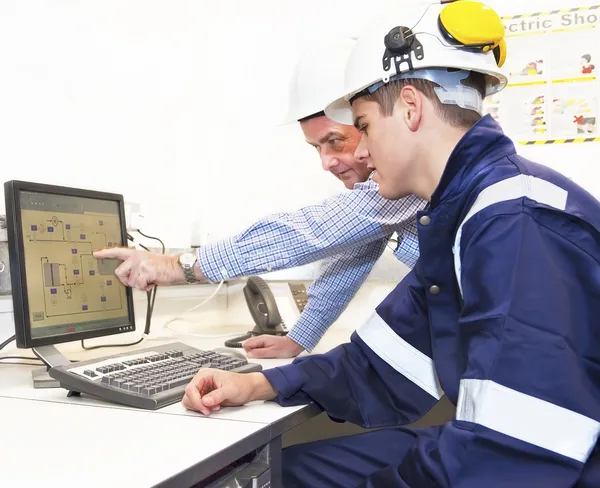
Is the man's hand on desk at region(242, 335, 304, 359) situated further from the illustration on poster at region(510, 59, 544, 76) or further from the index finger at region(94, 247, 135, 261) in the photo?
the illustration on poster at region(510, 59, 544, 76)

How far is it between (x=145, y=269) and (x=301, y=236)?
37cm

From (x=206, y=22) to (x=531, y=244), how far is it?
199 centimetres

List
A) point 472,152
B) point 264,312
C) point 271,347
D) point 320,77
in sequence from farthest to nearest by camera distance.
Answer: point 264,312 < point 320,77 < point 271,347 < point 472,152

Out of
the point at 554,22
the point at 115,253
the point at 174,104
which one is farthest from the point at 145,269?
the point at 554,22

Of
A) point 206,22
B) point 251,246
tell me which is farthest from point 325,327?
point 206,22

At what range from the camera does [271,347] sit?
1.58 m

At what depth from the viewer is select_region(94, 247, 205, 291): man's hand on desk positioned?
1.36m

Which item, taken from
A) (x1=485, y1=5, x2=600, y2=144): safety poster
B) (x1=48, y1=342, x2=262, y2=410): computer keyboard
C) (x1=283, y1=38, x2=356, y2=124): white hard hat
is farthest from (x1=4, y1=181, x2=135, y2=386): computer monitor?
(x1=485, y1=5, x2=600, y2=144): safety poster

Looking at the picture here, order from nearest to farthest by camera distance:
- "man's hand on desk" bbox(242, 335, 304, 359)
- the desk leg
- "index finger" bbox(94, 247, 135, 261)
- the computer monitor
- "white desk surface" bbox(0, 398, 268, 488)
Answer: "white desk surface" bbox(0, 398, 268, 488) < the desk leg < the computer monitor < "index finger" bbox(94, 247, 135, 261) < "man's hand on desk" bbox(242, 335, 304, 359)

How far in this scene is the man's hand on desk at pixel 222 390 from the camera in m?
0.96

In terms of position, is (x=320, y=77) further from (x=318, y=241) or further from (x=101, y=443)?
(x=101, y=443)

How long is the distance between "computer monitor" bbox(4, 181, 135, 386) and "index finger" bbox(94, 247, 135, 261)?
2 cm

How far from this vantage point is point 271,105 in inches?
93.0

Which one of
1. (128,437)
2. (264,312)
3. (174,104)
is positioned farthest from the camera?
(174,104)
